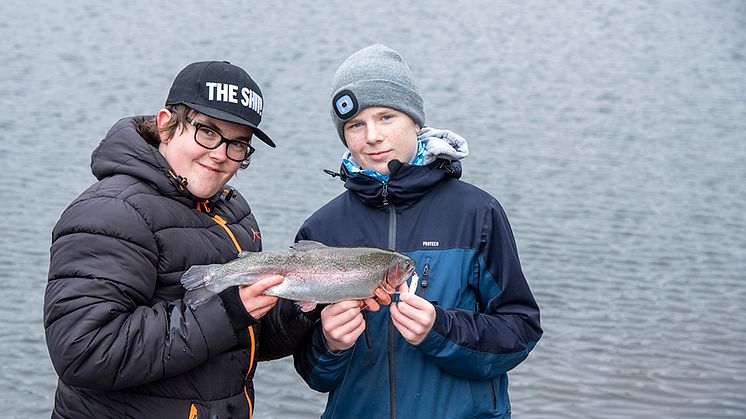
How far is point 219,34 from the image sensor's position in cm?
2758

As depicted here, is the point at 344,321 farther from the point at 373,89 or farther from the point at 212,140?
the point at 373,89

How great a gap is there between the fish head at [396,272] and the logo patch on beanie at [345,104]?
2.47ft

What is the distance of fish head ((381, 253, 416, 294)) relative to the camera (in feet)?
12.1

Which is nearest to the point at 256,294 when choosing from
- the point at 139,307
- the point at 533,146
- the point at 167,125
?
the point at 139,307

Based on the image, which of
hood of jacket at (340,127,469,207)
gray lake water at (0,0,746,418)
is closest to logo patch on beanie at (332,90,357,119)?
hood of jacket at (340,127,469,207)

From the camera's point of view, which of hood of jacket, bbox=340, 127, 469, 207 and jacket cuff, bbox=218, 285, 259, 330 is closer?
jacket cuff, bbox=218, 285, 259, 330

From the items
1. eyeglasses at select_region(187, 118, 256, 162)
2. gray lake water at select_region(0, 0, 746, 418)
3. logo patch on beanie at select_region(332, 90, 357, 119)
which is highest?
logo patch on beanie at select_region(332, 90, 357, 119)

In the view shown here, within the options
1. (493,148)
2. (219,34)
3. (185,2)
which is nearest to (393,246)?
(493,148)

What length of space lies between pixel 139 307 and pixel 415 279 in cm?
109

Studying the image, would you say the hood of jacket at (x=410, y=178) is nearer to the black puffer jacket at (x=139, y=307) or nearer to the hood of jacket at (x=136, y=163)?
the black puffer jacket at (x=139, y=307)

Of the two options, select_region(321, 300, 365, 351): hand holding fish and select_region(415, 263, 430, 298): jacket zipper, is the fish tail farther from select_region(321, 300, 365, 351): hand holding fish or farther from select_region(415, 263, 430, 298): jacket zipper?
select_region(415, 263, 430, 298): jacket zipper

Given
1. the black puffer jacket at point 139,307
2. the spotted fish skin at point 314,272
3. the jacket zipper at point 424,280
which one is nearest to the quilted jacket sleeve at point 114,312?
the black puffer jacket at point 139,307

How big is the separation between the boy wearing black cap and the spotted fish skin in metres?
0.06

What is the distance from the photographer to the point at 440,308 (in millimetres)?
3789
